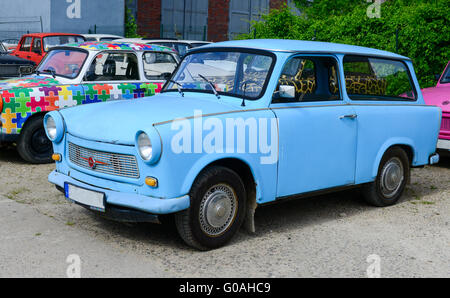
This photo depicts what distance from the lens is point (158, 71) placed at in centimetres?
888

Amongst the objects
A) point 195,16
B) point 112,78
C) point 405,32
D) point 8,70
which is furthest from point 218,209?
point 195,16

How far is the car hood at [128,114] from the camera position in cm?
459

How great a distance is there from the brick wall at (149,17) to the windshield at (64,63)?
2087cm

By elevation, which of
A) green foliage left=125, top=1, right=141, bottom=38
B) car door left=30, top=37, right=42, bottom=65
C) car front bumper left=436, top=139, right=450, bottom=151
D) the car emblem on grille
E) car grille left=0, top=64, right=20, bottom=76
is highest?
green foliage left=125, top=1, right=141, bottom=38

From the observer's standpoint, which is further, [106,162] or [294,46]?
[294,46]

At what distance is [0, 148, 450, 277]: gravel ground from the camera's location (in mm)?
4430

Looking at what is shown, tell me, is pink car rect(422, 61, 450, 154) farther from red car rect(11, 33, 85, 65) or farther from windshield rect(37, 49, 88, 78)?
red car rect(11, 33, 85, 65)

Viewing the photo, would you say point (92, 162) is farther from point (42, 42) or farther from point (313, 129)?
point (42, 42)

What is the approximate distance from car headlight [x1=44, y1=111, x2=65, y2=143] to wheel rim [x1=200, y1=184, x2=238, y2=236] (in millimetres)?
1519

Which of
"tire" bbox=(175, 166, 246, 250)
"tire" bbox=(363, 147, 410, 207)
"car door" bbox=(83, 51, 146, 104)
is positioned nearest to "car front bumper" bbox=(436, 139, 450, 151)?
"tire" bbox=(363, 147, 410, 207)

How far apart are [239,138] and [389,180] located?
237 centimetres

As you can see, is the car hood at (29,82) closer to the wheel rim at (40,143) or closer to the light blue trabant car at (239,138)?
the wheel rim at (40,143)

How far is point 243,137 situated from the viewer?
4.78m

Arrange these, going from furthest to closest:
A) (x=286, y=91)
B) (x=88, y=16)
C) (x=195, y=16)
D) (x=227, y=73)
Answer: (x=195, y=16) < (x=88, y=16) < (x=227, y=73) < (x=286, y=91)
